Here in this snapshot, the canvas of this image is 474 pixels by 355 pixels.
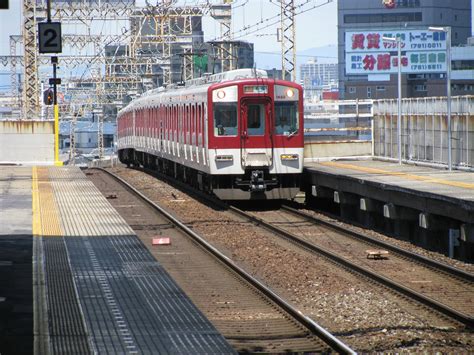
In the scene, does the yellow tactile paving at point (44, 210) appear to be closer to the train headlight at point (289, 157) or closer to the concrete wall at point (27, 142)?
the train headlight at point (289, 157)

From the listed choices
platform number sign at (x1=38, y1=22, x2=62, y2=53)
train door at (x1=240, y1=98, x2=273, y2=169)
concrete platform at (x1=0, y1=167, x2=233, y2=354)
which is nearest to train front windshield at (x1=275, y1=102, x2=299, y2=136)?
train door at (x1=240, y1=98, x2=273, y2=169)

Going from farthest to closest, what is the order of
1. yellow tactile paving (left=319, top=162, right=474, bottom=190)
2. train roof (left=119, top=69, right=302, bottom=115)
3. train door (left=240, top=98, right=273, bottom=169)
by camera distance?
train roof (left=119, top=69, right=302, bottom=115)
train door (left=240, top=98, right=273, bottom=169)
yellow tactile paving (left=319, top=162, right=474, bottom=190)

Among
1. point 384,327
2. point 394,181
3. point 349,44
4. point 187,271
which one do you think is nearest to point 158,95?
point 394,181

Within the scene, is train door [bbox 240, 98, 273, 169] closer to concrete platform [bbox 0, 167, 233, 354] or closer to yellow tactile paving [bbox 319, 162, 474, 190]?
yellow tactile paving [bbox 319, 162, 474, 190]

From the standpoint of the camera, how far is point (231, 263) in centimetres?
1491

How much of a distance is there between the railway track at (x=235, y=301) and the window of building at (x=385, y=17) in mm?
A: 93372

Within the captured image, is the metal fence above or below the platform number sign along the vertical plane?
below

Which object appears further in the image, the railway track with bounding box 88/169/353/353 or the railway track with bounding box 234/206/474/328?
the railway track with bounding box 234/206/474/328

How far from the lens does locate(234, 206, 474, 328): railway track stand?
1234 centimetres

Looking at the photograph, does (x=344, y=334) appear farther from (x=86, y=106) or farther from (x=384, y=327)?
(x=86, y=106)

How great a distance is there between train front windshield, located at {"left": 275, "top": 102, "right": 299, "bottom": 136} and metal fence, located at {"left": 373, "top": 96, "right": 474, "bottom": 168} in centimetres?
345

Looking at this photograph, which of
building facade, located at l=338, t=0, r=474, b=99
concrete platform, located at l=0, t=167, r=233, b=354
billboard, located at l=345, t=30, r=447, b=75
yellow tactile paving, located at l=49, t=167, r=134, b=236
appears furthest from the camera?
building facade, located at l=338, t=0, r=474, b=99

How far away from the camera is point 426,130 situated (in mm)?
26078

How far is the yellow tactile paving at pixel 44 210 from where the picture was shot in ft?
62.0
